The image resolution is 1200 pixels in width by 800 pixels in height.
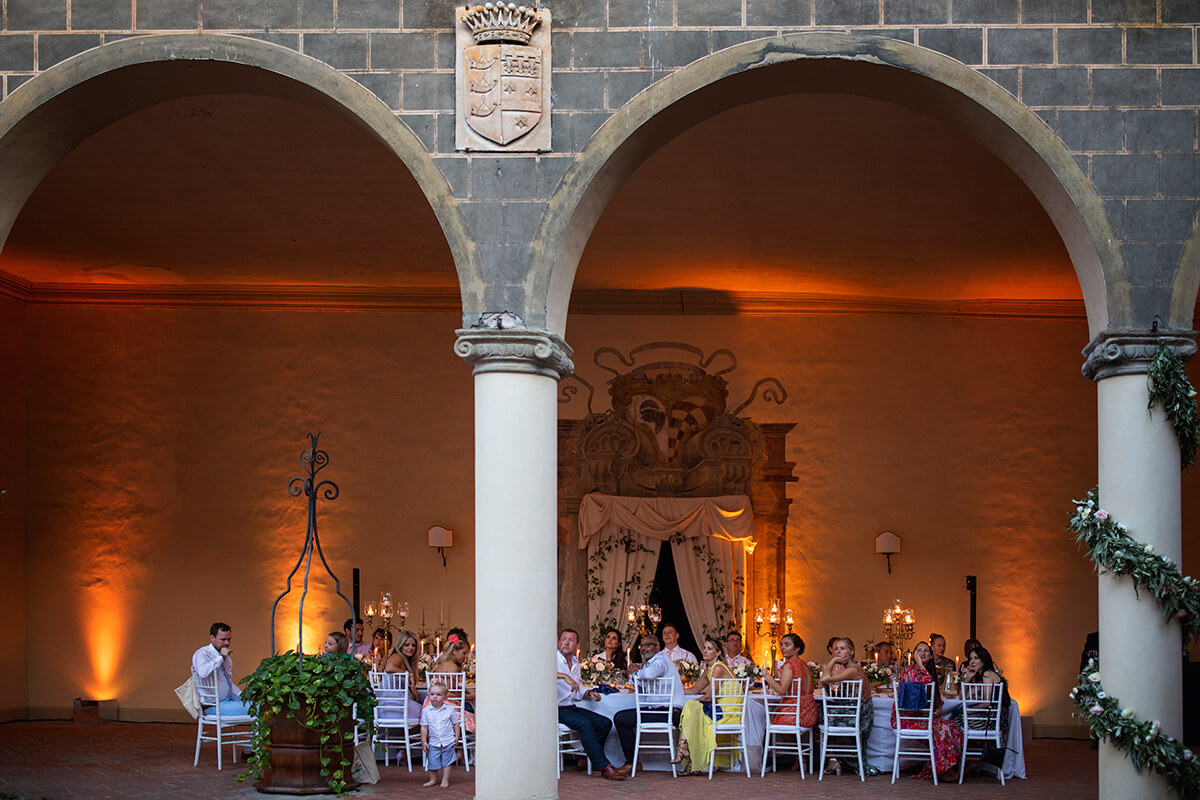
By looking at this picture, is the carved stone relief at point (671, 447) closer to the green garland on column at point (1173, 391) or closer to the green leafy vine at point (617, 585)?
the green leafy vine at point (617, 585)

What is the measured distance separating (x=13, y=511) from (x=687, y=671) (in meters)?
6.63

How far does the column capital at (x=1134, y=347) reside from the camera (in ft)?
21.4

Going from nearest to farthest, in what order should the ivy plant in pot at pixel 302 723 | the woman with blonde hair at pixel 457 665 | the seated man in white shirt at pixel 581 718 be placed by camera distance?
the ivy plant in pot at pixel 302 723
the seated man in white shirt at pixel 581 718
the woman with blonde hair at pixel 457 665

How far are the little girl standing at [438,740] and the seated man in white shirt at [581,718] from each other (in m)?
0.86

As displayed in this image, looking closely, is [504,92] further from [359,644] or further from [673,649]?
[359,644]

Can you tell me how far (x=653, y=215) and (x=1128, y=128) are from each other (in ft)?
13.8

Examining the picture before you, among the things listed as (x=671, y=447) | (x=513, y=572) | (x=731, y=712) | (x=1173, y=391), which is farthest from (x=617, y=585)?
(x=1173, y=391)

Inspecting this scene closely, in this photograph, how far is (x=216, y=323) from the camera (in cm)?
1283

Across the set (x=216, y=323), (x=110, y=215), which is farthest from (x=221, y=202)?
(x=216, y=323)

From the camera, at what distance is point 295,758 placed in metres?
8.10

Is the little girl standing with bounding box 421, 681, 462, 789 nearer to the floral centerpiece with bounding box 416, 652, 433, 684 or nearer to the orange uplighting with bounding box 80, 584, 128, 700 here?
the floral centerpiece with bounding box 416, 652, 433, 684

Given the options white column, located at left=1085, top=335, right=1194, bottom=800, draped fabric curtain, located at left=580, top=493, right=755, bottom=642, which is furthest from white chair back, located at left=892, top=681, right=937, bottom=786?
draped fabric curtain, located at left=580, top=493, right=755, bottom=642

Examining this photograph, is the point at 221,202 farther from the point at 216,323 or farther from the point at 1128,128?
the point at 1128,128

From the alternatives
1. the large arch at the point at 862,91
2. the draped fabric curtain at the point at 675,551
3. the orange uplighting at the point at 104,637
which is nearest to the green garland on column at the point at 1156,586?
the large arch at the point at 862,91
